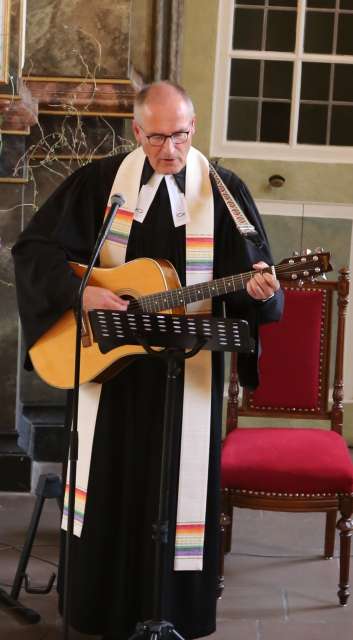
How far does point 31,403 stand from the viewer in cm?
578

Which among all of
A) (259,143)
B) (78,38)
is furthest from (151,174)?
(259,143)

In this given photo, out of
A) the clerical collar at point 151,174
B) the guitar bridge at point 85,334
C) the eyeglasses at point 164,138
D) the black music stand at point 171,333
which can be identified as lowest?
the guitar bridge at point 85,334

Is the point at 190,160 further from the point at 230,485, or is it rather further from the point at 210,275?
the point at 230,485

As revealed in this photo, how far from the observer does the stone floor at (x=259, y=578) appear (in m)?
3.72

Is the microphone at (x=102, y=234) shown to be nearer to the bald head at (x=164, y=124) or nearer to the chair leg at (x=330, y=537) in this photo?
the bald head at (x=164, y=124)

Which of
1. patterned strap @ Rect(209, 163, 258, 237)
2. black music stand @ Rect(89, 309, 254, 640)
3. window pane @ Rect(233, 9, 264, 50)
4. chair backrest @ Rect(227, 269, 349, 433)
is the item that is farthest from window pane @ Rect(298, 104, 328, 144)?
black music stand @ Rect(89, 309, 254, 640)

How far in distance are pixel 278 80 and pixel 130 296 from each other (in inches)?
145

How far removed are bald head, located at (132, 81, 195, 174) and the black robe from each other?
11.1 inches

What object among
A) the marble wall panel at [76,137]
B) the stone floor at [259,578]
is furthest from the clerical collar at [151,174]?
the marble wall panel at [76,137]

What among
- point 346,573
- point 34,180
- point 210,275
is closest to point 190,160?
point 210,275

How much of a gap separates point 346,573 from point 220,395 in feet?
3.39

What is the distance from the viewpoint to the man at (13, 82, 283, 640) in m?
3.32

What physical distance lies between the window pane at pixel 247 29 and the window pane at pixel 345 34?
51 centimetres

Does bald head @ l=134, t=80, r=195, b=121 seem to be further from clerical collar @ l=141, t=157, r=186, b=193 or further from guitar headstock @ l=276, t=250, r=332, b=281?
guitar headstock @ l=276, t=250, r=332, b=281
